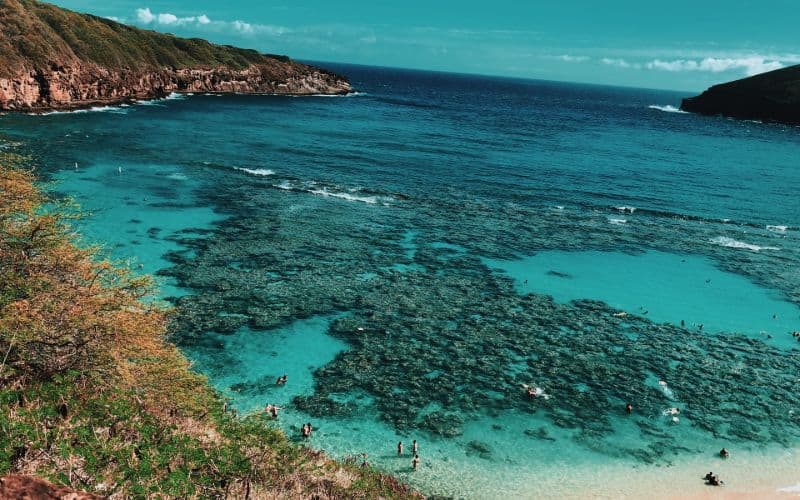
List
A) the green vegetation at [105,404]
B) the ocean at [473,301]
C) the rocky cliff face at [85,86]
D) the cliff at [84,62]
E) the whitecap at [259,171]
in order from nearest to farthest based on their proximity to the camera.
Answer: the green vegetation at [105,404]
the ocean at [473,301]
the whitecap at [259,171]
the rocky cliff face at [85,86]
the cliff at [84,62]

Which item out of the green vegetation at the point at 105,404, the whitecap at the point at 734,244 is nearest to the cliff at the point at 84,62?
the green vegetation at the point at 105,404

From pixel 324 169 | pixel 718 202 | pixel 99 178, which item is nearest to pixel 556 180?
pixel 718 202

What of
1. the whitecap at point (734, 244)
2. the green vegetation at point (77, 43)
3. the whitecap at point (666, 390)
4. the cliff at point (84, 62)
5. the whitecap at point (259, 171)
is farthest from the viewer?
the green vegetation at point (77, 43)

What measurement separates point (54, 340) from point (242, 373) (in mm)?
15096

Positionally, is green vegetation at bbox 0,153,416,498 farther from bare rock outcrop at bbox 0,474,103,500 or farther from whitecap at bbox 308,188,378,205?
whitecap at bbox 308,188,378,205

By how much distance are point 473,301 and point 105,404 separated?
3278cm

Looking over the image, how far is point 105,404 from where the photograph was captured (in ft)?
69.8

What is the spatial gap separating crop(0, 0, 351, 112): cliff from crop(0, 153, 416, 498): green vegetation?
104019mm

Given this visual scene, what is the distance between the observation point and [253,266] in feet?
168

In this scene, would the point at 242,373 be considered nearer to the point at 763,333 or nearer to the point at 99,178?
the point at 763,333

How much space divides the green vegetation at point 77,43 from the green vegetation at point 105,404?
106612 mm

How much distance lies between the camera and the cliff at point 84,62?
11250 centimetres

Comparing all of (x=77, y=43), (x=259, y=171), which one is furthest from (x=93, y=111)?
(x=259, y=171)

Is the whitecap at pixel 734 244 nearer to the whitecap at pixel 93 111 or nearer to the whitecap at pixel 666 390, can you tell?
the whitecap at pixel 666 390
